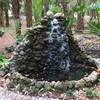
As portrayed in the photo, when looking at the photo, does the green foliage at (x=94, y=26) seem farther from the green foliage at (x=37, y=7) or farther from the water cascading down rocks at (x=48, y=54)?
the green foliage at (x=37, y=7)

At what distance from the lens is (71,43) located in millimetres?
10586

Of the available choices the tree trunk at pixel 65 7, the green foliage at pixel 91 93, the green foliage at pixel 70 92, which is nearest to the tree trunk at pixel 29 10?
the tree trunk at pixel 65 7

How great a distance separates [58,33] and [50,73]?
150cm

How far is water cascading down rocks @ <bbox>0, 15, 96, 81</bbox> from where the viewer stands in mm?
9977

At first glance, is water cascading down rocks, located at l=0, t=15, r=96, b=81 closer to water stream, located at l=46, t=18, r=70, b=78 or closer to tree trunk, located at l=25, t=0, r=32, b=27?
water stream, located at l=46, t=18, r=70, b=78

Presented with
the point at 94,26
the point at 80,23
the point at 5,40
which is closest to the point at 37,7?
the point at 94,26

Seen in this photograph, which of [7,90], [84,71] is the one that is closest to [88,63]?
[84,71]

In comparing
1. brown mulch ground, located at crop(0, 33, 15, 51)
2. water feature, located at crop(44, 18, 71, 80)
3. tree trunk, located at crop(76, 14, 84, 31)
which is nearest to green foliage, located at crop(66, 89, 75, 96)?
water feature, located at crop(44, 18, 71, 80)

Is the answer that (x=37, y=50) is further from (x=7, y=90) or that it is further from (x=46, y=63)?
(x=7, y=90)

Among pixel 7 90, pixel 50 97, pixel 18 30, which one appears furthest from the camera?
pixel 18 30

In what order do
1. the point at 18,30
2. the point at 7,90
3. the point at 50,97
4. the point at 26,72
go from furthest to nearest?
the point at 18,30 → the point at 26,72 → the point at 7,90 → the point at 50,97

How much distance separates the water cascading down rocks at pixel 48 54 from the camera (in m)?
9.98

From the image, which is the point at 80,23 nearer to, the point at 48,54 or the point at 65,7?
the point at 65,7

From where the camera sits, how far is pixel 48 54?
10.4 m
